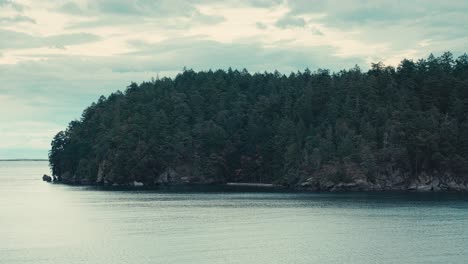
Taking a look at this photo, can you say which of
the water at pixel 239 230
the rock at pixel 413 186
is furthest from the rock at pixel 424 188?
the water at pixel 239 230

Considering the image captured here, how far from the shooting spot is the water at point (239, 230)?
85250 mm

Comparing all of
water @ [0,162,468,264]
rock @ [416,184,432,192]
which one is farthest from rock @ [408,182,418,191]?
water @ [0,162,468,264]

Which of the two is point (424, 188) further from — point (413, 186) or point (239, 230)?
point (239, 230)

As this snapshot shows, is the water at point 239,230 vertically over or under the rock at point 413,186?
under

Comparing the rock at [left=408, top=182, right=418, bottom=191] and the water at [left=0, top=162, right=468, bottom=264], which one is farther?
the rock at [left=408, top=182, right=418, bottom=191]

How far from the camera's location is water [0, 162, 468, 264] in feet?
280

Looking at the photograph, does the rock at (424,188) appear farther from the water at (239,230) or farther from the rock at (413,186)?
the water at (239,230)

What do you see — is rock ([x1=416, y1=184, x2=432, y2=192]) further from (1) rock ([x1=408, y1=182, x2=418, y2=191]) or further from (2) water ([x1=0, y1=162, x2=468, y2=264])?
(2) water ([x1=0, y1=162, x2=468, y2=264])

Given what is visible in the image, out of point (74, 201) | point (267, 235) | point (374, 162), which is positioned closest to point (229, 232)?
point (267, 235)

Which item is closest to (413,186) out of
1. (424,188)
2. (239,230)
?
(424,188)

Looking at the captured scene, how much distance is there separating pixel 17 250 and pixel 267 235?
35019 millimetres

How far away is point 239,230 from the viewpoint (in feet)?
358

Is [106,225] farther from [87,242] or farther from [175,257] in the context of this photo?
[175,257]

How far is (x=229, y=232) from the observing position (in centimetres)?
10656
